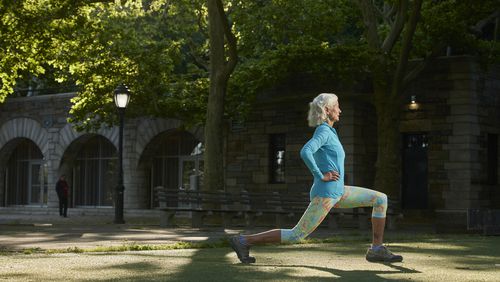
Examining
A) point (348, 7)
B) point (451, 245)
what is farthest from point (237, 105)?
point (451, 245)

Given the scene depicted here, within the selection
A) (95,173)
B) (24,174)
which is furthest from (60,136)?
(24,174)

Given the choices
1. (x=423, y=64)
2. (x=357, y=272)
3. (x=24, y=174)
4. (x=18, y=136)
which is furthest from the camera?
(x=24, y=174)

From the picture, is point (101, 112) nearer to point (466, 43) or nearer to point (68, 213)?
point (68, 213)

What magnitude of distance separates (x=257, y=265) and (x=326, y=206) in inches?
36.9

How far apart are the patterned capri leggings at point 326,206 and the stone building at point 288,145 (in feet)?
37.8

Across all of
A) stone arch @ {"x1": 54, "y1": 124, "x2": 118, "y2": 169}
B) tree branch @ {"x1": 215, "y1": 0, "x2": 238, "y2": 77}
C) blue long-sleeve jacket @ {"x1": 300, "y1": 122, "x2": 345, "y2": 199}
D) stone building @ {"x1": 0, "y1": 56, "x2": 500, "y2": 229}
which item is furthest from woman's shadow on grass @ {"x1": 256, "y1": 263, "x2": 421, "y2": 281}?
stone arch @ {"x1": 54, "y1": 124, "x2": 118, "y2": 169}

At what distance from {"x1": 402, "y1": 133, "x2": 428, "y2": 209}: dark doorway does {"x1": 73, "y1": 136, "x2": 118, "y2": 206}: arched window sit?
43.8 feet

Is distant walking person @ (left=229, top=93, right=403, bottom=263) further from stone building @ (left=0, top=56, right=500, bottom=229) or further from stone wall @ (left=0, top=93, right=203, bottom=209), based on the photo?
stone wall @ (left=0, top=93, right=203, bottom=209)

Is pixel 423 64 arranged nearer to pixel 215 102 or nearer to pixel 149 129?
pixel 215 102

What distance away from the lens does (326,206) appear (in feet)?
27.9

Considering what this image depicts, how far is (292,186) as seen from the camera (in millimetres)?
28547

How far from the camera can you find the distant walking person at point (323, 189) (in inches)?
335

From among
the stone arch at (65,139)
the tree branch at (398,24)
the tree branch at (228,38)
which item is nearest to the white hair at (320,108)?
the tree branch at (228,38)

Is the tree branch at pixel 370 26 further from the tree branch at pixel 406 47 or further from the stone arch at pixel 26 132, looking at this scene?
the stone arch at pixel 26 132
